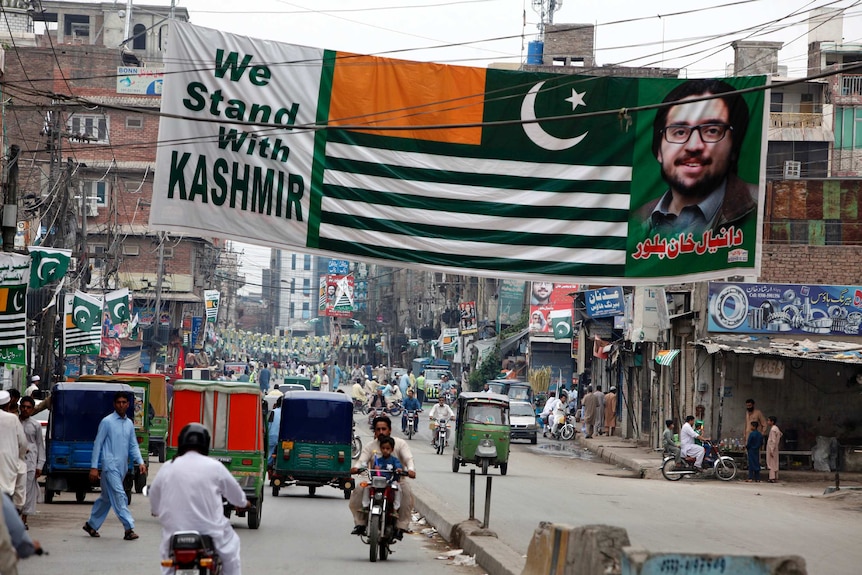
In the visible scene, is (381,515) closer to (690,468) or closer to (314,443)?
(314,443)

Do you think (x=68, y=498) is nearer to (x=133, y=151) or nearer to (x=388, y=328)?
(x=133, y=151)

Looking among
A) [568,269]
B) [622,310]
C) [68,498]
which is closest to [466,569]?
[568,269]

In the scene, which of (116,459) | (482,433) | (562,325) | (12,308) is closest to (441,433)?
(482,433)

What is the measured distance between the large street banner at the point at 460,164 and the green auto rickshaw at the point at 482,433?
16587 millimetres

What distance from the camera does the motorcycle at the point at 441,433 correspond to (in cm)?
3644

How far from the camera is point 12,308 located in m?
19.0

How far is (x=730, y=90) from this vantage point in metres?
13.1

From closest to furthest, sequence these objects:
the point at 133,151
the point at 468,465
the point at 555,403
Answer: the point at 468,465 < the point at 555,403 < the point at 133,151

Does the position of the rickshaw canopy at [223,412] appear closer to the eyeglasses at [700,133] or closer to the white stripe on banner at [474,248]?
the white stripe on banner at [474,248]

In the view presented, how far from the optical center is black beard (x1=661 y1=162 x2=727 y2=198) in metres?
13.0

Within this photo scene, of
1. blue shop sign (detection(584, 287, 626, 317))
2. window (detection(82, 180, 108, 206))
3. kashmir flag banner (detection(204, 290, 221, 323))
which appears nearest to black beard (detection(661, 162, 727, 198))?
blue shop sign (detection(584, 287, 626, 317))

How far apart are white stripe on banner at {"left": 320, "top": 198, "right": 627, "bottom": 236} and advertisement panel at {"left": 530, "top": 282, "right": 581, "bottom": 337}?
49.6 metres

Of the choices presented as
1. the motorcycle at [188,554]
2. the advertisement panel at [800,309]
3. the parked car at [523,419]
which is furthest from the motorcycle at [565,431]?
the motorcycle at [188,554]

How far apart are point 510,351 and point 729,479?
141 feet
